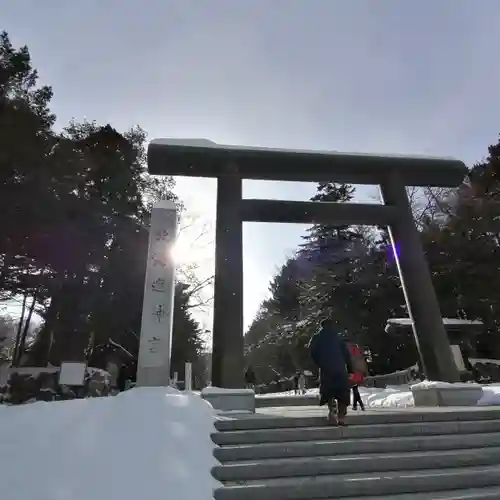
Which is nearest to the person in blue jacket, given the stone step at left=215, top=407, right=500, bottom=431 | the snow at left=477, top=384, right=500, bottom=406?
the stone step at left=215, top=407, right=500, bottom=431

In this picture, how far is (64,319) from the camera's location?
21109 millimetres

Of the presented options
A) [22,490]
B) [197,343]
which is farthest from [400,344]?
[22,490]

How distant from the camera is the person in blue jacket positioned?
586cm

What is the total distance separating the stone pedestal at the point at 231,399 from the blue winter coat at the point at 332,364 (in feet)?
4.73

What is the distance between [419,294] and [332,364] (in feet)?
13.3

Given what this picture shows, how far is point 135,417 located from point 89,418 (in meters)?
0.65

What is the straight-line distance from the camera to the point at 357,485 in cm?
443

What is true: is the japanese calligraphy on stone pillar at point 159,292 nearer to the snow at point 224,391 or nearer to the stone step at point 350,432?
the snow at point 224,391

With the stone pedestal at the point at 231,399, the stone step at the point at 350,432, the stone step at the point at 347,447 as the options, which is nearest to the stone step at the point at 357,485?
the stone step at the point at 347,447

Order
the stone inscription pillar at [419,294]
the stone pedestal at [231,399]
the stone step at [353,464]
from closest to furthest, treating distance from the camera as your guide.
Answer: the stone step at [353,464]
the stone pedestal at [231,399]
the stone inscription pillar at [419,294]

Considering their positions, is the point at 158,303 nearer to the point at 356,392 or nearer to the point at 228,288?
the point at 228,288

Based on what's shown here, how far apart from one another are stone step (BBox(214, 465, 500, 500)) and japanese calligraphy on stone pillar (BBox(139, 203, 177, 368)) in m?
4.32

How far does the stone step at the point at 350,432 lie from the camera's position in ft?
17.4

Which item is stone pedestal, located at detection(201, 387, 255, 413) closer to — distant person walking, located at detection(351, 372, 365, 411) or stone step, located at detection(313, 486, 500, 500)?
stone step, located at detection(313, 486, 500, 500)
